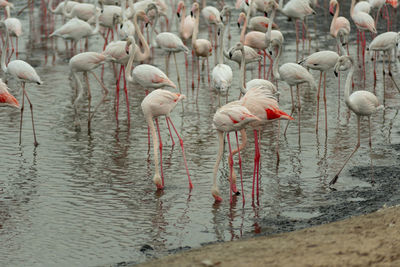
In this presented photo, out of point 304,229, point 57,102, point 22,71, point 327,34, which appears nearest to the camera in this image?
point 304,229

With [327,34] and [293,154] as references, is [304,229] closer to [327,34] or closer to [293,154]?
[293,154]

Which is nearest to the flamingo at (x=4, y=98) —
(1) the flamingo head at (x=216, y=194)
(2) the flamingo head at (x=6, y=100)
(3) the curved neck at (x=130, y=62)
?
(2) the flamingo head at (x=6, y=100)

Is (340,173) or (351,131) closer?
(340,173)

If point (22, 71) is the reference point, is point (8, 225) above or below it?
below

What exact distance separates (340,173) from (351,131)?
186 centimetres

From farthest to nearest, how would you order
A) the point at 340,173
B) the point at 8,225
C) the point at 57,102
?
the point at 57,102 → the point at 340,173 → the point at 8,225

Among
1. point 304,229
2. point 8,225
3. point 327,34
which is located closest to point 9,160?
point 8,225

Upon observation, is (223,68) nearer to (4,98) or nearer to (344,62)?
(344,62)

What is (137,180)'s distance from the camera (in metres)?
8.08

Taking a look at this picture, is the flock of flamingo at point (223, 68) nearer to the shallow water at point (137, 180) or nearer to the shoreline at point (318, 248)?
the shallow water at point (137, 180)

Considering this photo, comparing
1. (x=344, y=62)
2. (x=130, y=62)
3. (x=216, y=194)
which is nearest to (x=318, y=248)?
(x=216, y=194)

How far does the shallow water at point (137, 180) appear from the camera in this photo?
636cm

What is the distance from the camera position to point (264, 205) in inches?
283

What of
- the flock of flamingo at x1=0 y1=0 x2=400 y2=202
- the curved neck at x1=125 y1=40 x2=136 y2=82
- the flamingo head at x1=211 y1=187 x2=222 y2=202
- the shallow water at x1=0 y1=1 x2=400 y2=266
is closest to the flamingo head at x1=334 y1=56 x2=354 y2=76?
the flock of flamingo at x1=0 y1=0 x2=400 y2=202
